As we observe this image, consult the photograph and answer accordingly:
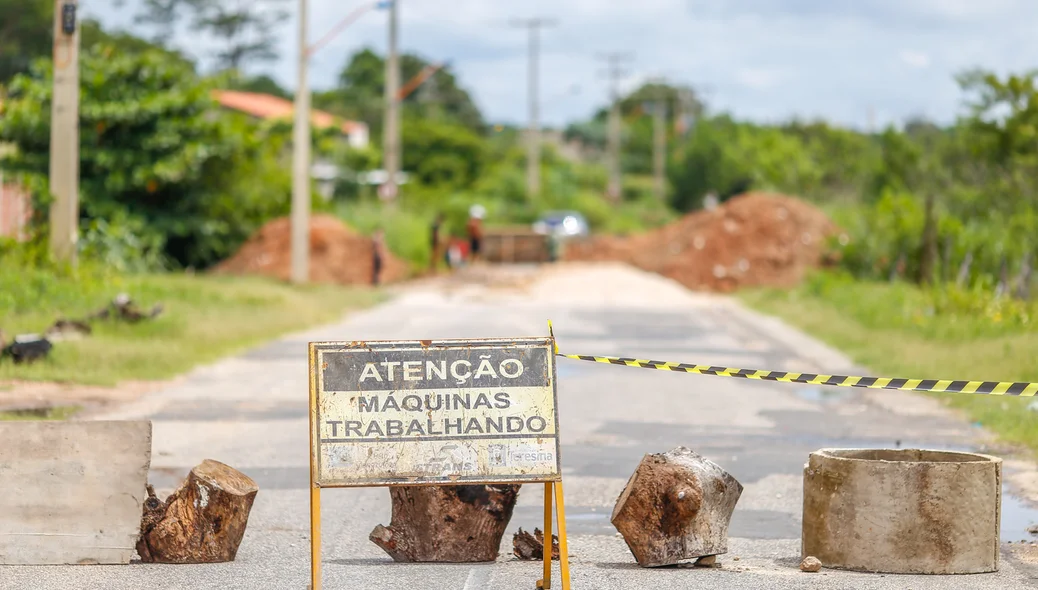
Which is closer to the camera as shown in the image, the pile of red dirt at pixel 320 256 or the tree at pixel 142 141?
the tree at pixel 142 141

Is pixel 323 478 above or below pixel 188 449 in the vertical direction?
above

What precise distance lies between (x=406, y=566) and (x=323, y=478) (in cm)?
98

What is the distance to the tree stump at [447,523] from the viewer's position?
792 cm

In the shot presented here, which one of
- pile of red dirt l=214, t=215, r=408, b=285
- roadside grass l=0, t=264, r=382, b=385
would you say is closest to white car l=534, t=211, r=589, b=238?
pile of red dirt l=214, t=215, r=408, b=285

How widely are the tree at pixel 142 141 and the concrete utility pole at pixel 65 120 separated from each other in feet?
35.7

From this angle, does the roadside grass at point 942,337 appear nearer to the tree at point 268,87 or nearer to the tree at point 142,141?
the tree at point 142,141

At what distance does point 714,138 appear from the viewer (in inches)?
3765

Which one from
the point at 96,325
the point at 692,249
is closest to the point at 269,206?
the point at 692,249

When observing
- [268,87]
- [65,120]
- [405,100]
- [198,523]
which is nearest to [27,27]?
[65,120]

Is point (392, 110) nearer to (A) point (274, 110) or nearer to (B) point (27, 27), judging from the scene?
(B) point (27, 27)

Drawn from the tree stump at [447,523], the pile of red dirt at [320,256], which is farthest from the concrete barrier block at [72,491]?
the pile of red dirt at [320,256]

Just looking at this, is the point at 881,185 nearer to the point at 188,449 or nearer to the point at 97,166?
the point at 97,166

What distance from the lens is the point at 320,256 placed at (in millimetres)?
43031

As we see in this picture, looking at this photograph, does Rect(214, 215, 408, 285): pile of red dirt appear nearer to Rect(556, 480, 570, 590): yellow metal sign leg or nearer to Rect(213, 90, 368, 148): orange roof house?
Rect(556, 480, 570, 590): yellow metal sign leg
